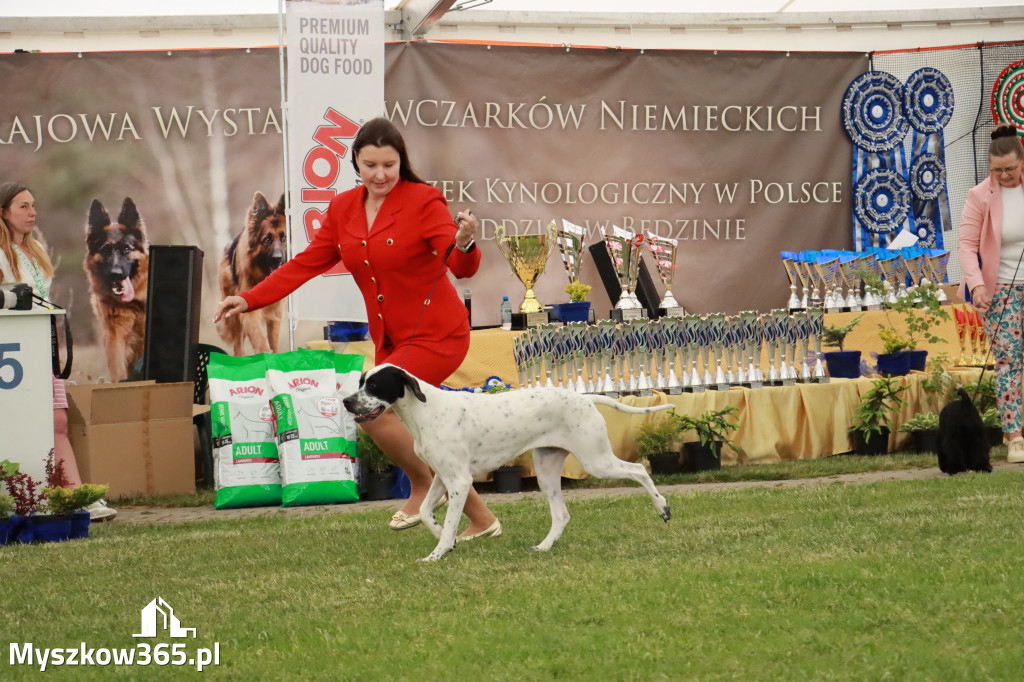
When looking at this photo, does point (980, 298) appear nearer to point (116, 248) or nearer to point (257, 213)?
point (257, 213)

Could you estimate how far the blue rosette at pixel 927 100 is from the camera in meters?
9.78

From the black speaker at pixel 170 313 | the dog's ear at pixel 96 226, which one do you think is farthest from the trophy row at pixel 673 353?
the dog's ear at pixel 96 226

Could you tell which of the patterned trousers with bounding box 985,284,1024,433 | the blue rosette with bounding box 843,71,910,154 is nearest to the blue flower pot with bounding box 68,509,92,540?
the patterned trousers with bounding box 985,284,1024,433

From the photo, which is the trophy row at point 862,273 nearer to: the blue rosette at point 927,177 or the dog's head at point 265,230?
the blue rosette at point 927,177

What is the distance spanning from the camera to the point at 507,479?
22.3 ft

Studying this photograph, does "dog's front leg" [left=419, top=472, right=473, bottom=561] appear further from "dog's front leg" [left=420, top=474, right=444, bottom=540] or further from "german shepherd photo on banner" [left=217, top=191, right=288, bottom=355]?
"german shepherd photo on banner" [left=217, top=191, right=288, bottom=355]

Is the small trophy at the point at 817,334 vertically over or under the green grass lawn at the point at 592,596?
over

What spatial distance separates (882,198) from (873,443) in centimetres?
314

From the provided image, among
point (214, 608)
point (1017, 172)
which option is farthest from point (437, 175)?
point (214, 608)

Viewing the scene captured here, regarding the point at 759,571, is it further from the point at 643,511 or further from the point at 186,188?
the point at 186,188

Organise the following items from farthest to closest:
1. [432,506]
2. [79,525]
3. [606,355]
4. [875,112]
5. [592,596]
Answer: [875,112] < [606,355] < [79,525] < [432,506] < [592,596]

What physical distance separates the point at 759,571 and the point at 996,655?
39.0 inches

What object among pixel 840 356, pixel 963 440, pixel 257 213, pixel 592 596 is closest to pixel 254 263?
pixel 257 213

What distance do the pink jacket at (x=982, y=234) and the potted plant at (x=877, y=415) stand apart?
1.02 meters
